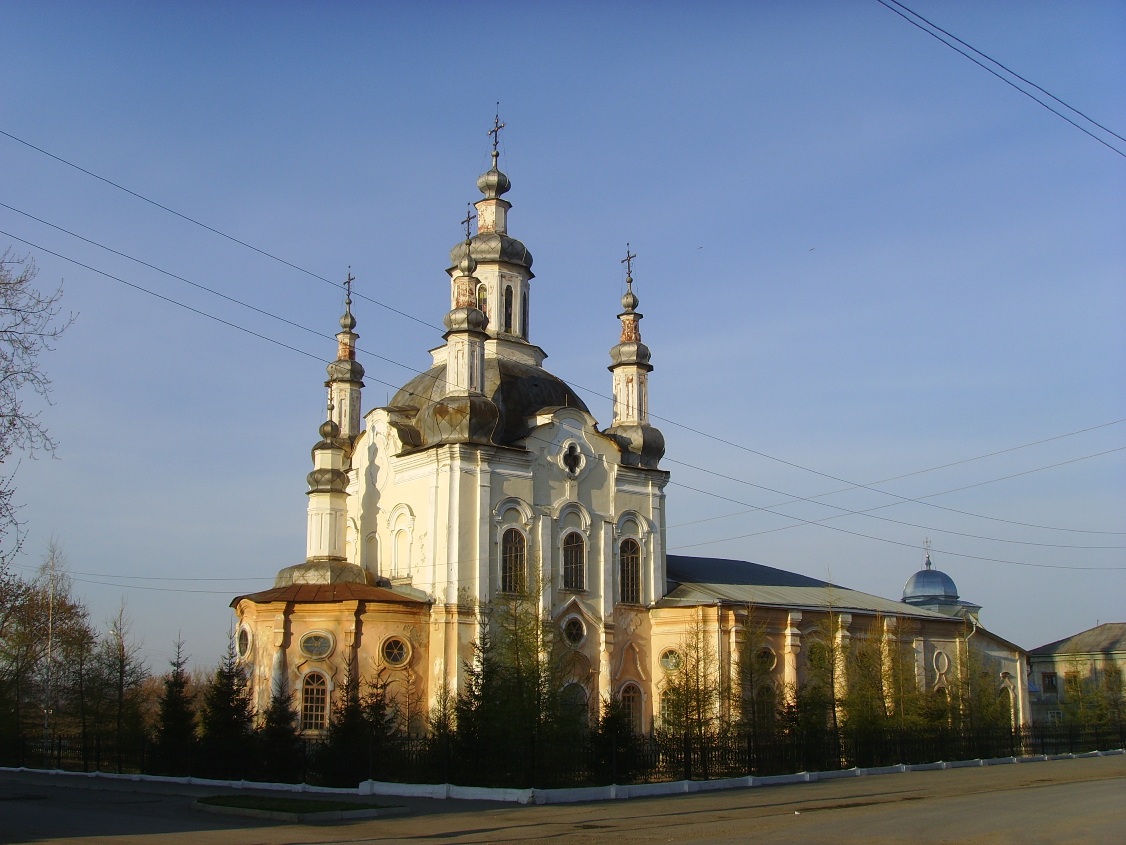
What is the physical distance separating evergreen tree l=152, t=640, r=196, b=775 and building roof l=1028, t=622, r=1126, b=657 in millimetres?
51134

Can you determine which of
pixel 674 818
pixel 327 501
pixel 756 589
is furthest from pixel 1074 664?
pixel 674 818

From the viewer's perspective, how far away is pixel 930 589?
67750mm

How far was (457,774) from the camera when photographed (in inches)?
957

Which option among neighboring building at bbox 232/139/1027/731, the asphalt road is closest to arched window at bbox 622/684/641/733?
neighboring building at bbox 232/139/1027/731

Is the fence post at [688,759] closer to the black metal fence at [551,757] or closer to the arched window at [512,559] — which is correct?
the black metal fence at [551,757]

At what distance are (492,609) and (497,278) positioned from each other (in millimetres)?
12847

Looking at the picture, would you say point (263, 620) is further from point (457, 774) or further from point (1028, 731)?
point (1028, 731)

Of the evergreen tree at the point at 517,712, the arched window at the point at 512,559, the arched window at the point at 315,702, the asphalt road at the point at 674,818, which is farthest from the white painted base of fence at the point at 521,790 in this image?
the arched window at the point at 512,559

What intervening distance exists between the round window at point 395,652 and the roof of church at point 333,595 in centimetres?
115

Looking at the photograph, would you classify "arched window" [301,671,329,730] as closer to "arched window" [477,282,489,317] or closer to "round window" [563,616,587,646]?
"round window" [563,616,587,646]

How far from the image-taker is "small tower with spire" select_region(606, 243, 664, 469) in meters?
41.0

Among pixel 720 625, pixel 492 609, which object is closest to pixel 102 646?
pixel 492 609

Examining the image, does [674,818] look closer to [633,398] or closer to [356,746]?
[356,746]

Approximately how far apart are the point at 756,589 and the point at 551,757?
2022 cm
